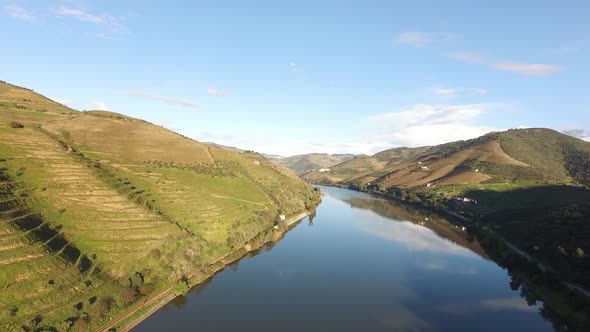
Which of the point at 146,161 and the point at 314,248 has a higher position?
the point at 146,161

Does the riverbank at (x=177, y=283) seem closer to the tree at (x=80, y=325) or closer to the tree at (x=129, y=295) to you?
the tree at (x=129, y=295)

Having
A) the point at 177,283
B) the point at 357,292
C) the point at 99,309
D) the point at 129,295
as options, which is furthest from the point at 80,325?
the point at 357,292

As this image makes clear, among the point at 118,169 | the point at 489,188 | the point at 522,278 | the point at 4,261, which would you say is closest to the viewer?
the point at 4,261

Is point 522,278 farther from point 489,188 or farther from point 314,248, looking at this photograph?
point 489,188

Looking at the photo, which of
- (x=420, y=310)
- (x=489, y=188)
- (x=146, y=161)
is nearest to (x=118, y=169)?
(x=146, y=161)

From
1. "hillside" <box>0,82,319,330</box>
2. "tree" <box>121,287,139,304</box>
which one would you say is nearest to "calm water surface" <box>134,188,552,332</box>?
"tree" <box>121,287,139,304</box>

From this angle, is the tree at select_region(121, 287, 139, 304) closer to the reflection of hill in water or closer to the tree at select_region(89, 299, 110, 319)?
the tree at select_region(89, 299, 110, 319)

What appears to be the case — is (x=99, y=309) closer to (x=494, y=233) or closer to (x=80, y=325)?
(x=80, y=325)

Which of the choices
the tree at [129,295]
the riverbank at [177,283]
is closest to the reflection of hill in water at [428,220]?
the riverbank at [177,283]
